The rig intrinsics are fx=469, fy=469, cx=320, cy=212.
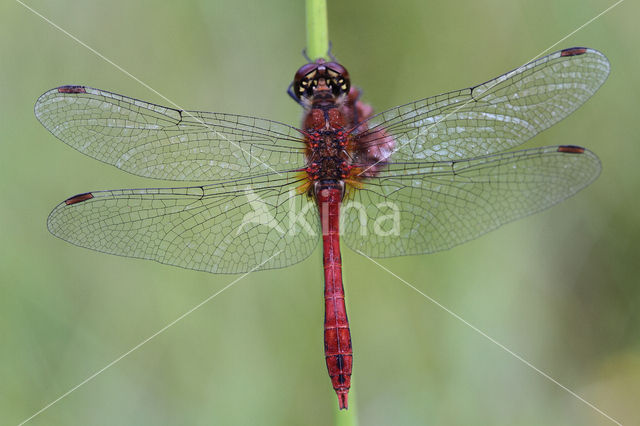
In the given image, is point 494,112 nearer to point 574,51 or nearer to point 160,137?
point 574,51

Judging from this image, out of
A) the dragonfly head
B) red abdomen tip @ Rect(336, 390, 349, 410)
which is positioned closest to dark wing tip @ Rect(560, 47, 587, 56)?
the dragonfly head

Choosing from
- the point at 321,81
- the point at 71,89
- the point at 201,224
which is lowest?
the point at 201,224

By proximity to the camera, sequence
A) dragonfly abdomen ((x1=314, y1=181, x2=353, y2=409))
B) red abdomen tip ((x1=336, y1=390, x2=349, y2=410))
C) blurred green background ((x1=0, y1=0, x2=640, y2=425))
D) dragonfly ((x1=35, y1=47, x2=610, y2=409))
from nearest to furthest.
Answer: red abdomen tip ((x1=336, y1=390, x2=349, y2=410)), dragonfly abdomen ((x1=314, y1=181, x2=353, y2=409)), dragonfly ((x1=35, y1=47, x2=610, y2=409)), blurred green background ((x1=0, y1=0, x2=640, y2=425))

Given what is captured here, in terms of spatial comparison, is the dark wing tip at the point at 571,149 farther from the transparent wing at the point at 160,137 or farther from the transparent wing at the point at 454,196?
the transparent wing at the point at 160,137

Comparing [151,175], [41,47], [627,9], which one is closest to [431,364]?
[151,175]

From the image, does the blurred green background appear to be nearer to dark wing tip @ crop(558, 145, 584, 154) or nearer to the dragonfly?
the dragonfly

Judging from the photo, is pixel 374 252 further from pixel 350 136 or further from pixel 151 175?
pixel 151 175

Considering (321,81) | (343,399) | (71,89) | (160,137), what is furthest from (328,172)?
(71,89)

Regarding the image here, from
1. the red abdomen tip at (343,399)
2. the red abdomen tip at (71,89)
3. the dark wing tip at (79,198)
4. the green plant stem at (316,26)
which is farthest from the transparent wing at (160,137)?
the red abdomen tip at (343,399)
